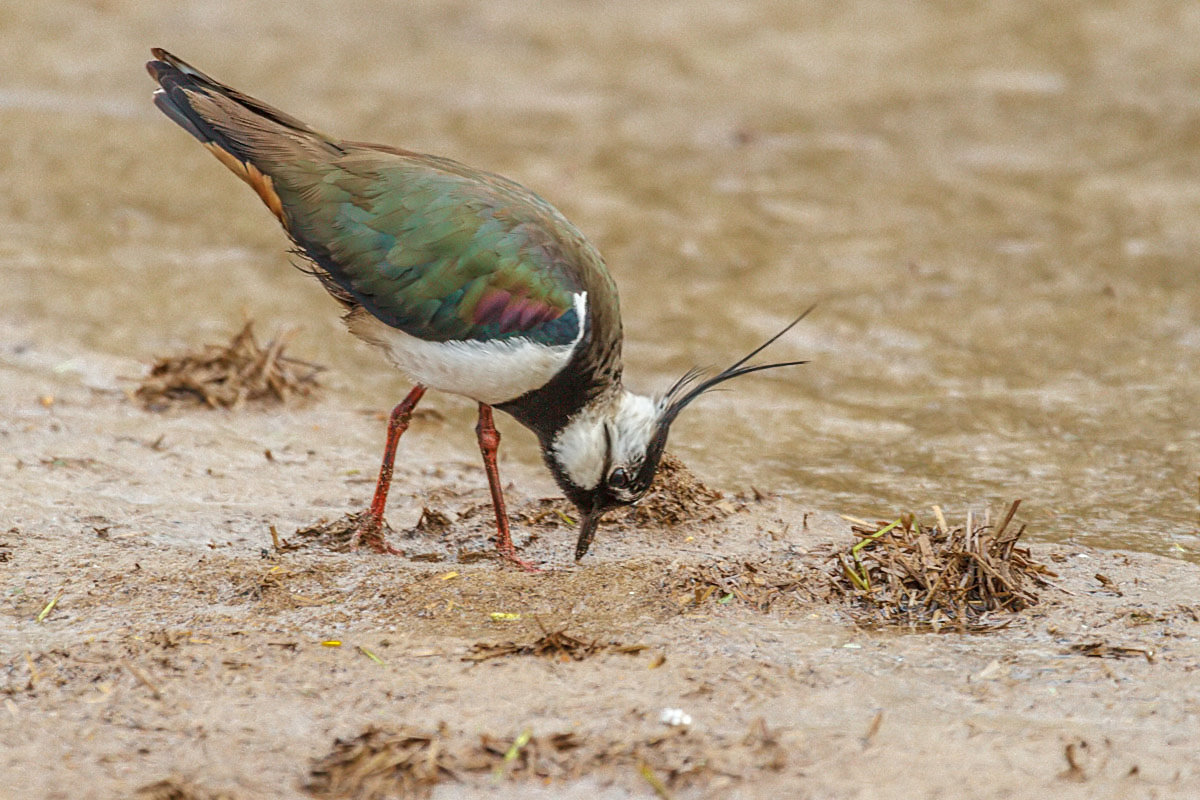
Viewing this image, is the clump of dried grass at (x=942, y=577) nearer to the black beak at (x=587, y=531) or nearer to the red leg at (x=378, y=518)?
the black beak at (x=587, y=531)

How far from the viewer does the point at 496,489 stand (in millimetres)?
5664

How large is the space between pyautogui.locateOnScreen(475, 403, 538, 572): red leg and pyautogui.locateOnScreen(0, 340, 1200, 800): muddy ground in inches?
3.6

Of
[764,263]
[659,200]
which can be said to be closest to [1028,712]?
[764,263]

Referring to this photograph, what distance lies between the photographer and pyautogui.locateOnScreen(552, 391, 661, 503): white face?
17.8 feet

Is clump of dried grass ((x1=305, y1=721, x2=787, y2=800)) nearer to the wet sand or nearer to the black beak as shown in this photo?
the wet sand

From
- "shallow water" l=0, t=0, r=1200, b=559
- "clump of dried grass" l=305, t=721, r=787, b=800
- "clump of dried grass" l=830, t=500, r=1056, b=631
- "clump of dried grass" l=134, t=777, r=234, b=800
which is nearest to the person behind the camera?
"clump of dried grass" l=134, t=777, r=234, b=800

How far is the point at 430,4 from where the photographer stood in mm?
12445

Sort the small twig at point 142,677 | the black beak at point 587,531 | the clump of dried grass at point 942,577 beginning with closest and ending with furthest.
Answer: the small twig at point 142,677, the clump of dried grass at point 942,577, the black beak at point 587,531

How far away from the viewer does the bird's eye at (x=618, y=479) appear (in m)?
5.43

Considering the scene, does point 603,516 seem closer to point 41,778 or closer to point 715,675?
point 715,675

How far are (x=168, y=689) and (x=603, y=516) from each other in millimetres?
2166

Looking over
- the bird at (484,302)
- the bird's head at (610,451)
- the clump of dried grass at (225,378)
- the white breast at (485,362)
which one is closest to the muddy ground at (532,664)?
Result: the bird's head at (610,451)

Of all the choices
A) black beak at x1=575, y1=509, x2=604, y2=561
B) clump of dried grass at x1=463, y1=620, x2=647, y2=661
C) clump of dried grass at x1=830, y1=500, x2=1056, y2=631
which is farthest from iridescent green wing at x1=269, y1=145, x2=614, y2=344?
clump of dried grass at x1=830, y1=500, x2=1056, y2=631

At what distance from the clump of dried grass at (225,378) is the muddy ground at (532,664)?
85cm
